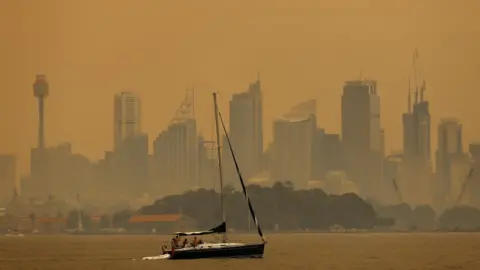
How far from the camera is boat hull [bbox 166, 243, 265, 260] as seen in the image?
398 feet

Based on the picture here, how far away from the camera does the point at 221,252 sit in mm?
121125

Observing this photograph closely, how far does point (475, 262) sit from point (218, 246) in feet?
74.9

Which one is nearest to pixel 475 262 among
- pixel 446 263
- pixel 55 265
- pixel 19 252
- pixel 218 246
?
pixel 446 263

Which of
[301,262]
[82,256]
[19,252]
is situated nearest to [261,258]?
[301,262]

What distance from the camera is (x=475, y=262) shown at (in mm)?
125875

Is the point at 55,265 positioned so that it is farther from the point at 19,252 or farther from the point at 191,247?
the point at 19,252

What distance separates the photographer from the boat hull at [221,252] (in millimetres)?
121375

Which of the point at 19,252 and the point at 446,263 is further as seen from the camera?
the point at 19,252

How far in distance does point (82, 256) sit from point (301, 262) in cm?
2871

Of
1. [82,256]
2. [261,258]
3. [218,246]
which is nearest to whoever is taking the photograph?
[218,246]

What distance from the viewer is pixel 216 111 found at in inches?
5413

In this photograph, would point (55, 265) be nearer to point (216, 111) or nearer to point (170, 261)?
point (170, 261)

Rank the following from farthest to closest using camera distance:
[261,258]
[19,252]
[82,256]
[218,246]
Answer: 1. [19,252]
2. [82,256]
3. [261,258]
4. [218,246]

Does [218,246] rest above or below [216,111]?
below
